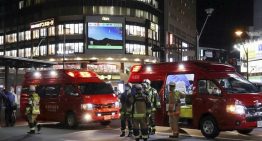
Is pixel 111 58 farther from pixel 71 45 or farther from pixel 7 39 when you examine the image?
pixel 7 39

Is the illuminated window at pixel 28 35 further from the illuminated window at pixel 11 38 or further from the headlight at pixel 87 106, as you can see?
the headlight at pixel 87 106

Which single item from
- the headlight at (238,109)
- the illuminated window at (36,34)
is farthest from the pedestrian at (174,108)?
the illuminated window at (36,34)

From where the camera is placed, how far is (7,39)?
10769cm

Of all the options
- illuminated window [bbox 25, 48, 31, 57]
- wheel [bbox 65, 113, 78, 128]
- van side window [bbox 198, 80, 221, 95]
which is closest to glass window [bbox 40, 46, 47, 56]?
illuminated window [bbox 25, 48, 31, 57]

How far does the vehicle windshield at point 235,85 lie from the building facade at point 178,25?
75.9 metres

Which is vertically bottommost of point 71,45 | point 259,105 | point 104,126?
point 104,126

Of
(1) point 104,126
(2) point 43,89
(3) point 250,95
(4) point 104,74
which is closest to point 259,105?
(3) point 250,95

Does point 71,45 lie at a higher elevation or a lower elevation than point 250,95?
higher

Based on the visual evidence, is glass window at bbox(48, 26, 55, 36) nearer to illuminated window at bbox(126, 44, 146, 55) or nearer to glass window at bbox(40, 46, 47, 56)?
glass window at bbox(40, 46, 47, 56)

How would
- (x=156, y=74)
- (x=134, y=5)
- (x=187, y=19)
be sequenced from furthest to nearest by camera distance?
(x=187, y=19)
(x=134, y=5)
(x=156, y=74)

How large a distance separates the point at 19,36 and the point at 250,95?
91059 mm

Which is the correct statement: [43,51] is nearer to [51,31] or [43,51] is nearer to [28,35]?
[51,31]

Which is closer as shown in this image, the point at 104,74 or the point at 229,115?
the point at 229,115

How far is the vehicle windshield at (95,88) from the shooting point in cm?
2146
